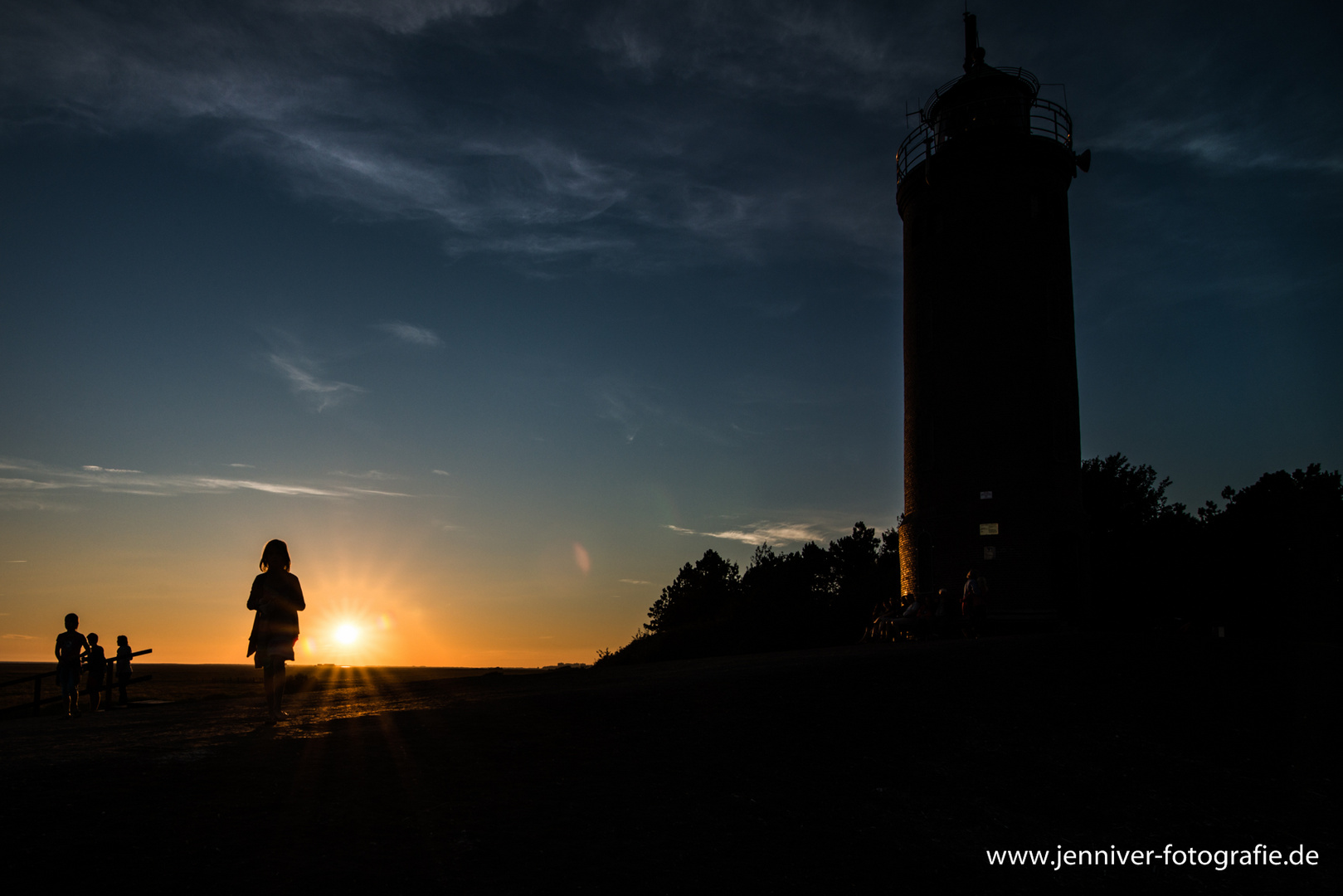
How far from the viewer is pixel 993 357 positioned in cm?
2570

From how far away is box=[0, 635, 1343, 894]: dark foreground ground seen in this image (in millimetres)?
5680

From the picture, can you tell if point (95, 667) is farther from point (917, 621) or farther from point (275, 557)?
point (917, 621)

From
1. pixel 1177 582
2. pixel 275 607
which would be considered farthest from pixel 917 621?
pixel 1177 582

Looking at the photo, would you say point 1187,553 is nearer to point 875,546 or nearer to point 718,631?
point 718,631

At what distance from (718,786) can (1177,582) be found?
37.8m

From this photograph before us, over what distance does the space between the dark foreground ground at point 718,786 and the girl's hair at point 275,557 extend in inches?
71.9

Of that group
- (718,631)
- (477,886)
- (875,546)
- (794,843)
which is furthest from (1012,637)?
(875,546)

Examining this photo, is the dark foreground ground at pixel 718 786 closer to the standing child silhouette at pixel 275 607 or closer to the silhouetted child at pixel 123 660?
the standing child silhouette at pixel 275 607

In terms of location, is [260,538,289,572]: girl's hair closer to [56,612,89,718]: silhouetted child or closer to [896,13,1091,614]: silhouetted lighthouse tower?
[56,612,89,718]: silhouetted child

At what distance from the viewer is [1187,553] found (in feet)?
126

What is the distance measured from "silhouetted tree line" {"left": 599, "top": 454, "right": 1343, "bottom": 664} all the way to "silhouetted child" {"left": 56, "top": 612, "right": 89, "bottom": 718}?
811 inches

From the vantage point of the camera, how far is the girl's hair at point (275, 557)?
10.0 metres

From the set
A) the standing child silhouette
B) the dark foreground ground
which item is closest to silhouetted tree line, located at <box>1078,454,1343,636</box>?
the dark foreground ground

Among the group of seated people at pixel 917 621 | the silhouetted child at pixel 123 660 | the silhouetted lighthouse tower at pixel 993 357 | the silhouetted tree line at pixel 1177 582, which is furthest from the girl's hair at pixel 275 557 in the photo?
the silhouetted tree line at pixel 1177 582
